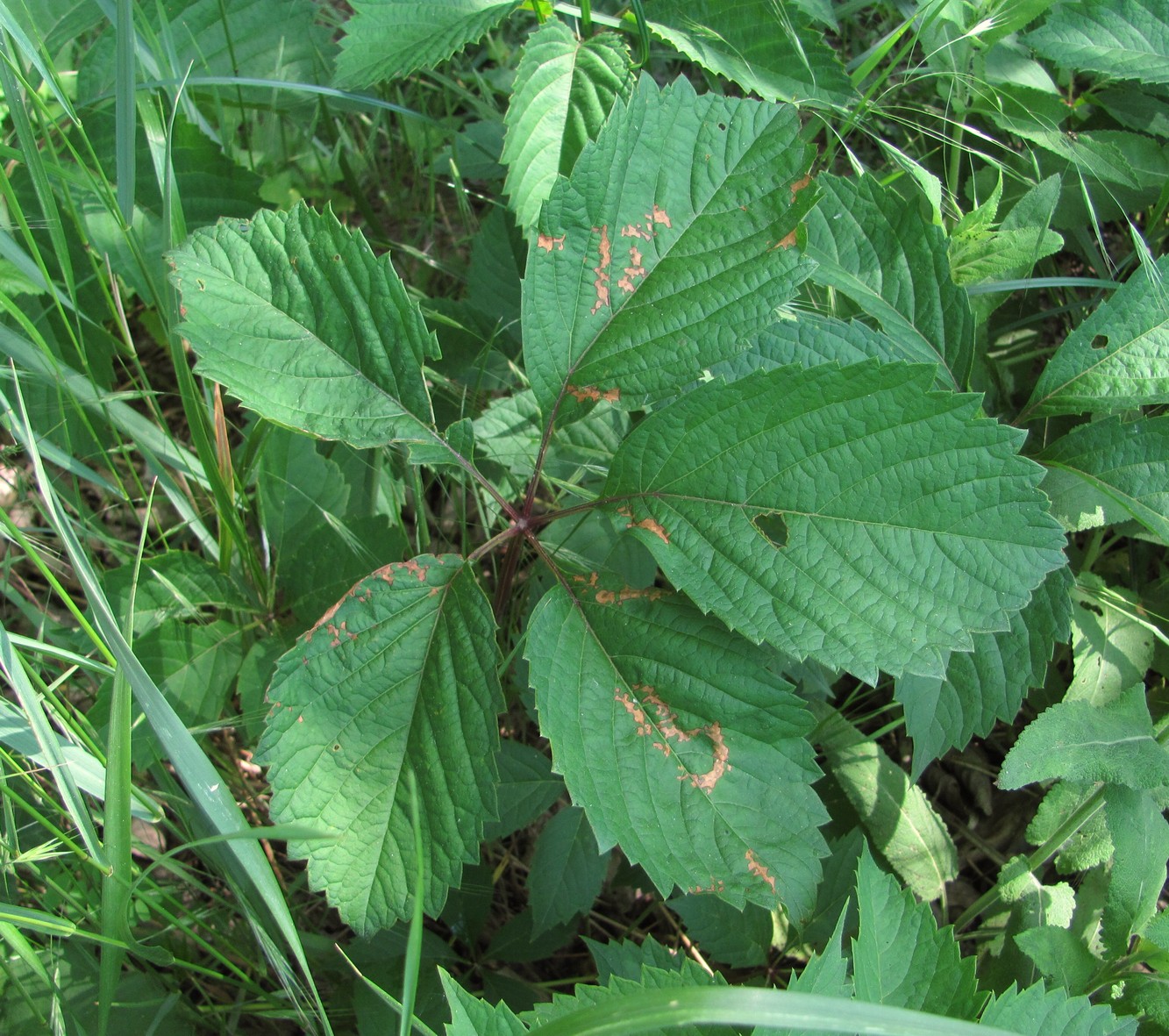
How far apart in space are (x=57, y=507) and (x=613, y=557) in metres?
0.85

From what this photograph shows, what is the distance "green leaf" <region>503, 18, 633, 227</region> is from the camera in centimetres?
166

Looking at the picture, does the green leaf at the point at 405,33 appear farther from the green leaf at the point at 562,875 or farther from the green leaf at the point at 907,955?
the green leaf at the point at 907,955

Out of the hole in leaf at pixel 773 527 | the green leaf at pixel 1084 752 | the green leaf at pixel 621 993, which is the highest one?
the hole in leaf at pixel 773 527

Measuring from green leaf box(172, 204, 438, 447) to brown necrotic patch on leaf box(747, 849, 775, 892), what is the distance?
758 millimetres

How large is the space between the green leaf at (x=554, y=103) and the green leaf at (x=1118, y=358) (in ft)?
2.92

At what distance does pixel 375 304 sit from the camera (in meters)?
1.35

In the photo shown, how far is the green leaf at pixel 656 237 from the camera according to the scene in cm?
134

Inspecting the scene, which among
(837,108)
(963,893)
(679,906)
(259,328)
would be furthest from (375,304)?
(963,893)

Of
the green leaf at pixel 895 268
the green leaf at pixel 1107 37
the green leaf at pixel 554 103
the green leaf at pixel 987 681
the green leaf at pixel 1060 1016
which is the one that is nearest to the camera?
the green leaf at pixel 1060 1016

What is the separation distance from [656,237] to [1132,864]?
3.88 ft

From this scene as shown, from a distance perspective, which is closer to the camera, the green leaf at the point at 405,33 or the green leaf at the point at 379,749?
the green leaf at the point at 379,749

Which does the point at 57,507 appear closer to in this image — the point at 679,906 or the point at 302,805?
the point at 302,805

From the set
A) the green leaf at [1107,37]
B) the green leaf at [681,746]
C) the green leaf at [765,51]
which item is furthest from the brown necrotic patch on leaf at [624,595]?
the green leaf at [1107,37]

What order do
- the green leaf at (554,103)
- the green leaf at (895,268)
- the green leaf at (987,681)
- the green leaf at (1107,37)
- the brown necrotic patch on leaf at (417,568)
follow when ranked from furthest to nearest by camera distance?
the green leaf at (1107,37)
the green leaf at (554,103)
the green leaf at (895,268)
the green leaf at (987,681)
the brown necrotic patch on leaf at (417,568)
